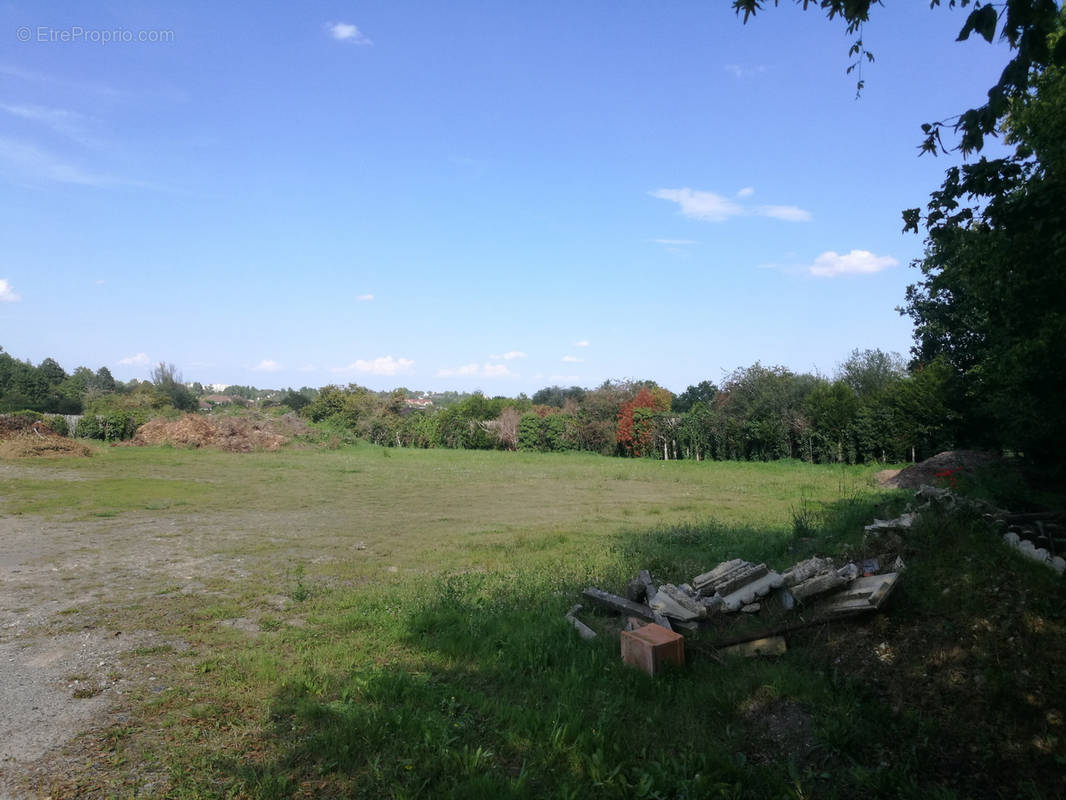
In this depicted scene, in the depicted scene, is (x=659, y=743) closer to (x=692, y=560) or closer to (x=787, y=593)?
(x=787, y=593)

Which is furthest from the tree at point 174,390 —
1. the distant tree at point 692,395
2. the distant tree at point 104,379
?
the distant tree at point 692,395

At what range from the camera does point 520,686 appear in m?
4.24

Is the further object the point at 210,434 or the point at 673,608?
the point at 210,434

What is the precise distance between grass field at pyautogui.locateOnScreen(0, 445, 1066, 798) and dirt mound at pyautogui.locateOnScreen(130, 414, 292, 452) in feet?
79.0

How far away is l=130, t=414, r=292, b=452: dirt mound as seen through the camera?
101 feet

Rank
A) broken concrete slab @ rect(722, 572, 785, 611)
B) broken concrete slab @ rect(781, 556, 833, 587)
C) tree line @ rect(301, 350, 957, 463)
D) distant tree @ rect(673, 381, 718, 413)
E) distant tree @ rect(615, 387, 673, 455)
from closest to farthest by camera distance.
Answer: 1. broken concrete slab @ rect(722, 572, 785, 611)
2. broken concrete slab @ rect(781, 556, 833, 587)
3. tree line @ rect(301, 350, 957, 463)
4. distant tree @ rect(615, 387, 673, 455)
5. distant tree @ rect(673, 381, 718, 413)

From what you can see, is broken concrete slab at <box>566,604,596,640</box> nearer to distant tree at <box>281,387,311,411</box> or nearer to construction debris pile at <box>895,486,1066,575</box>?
construction debris pile at <box>895,486,1066,575</box>

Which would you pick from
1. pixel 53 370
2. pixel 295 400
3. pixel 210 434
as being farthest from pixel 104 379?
pixel 210 434

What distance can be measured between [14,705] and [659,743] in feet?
13.7

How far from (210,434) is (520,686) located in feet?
105

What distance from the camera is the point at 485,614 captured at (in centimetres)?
567

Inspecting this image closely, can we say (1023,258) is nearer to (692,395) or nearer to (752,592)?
(752,592)


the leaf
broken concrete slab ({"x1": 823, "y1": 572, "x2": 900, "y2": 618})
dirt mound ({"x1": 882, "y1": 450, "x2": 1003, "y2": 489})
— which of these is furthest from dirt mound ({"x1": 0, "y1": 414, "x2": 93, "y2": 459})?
dirt mound ({"x1": 882, "y1": 450, "x2": 1003, "y2": 489})

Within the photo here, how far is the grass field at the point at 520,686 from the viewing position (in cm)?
306
